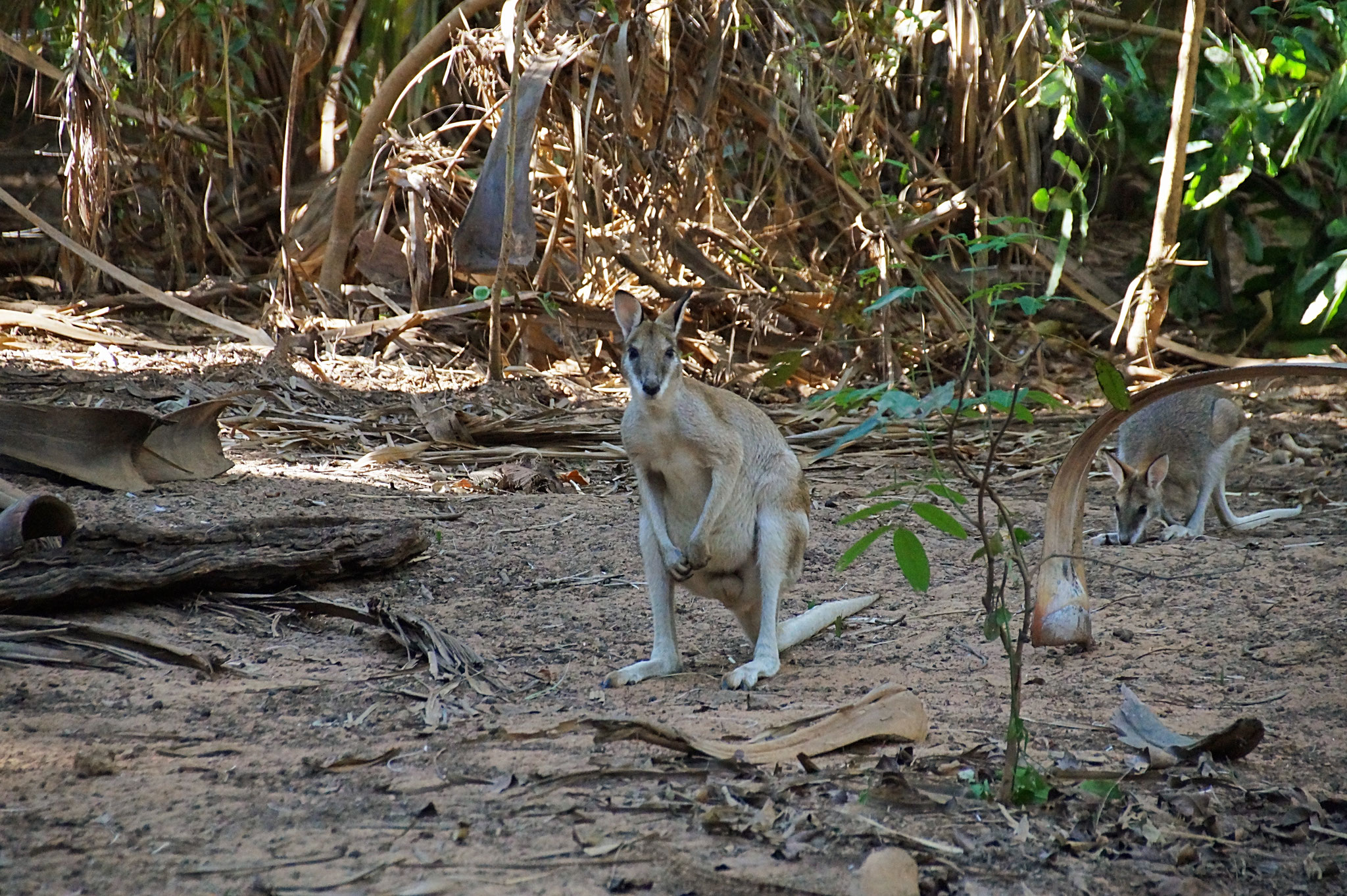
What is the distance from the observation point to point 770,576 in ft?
12.8

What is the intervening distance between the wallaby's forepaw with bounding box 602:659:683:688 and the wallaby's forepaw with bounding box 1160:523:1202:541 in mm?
2960

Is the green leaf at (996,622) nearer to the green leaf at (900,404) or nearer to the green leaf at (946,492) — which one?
the green leaf at (946,492)

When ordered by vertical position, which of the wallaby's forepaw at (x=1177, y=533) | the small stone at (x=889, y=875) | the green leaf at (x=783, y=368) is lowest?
the wallaby's forepaw at (x=1177, y=533)

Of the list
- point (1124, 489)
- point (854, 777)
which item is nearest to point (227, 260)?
point (1124, 489)

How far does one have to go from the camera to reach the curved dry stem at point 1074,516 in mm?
3037

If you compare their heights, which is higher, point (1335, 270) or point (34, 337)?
point (1335, 270)

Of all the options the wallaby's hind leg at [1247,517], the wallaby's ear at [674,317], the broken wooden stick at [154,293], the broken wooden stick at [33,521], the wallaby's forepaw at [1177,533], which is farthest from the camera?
the broken wooden stick at [154,293]

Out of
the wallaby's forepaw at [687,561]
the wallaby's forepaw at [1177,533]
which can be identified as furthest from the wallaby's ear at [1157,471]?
the wallaby's forepaw at [687,561]

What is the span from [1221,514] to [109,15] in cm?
759

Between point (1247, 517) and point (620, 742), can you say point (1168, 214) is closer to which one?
point (1247, 517)

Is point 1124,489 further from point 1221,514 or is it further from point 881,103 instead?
point 881,103

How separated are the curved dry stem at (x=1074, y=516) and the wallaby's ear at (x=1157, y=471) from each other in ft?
8.10

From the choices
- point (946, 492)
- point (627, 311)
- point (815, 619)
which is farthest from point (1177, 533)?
point (946, 492)

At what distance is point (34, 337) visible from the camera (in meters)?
7.84
